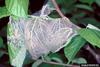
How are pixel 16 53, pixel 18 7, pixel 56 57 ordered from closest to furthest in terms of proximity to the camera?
pixel 18 7
pixel 16 53
pixel 56 57

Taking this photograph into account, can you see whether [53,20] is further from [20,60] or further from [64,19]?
[20,60]

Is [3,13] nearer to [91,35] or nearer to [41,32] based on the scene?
[41,32]

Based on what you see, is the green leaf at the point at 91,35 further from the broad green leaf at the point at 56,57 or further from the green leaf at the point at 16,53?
the broad green leaf at the point at 56,57

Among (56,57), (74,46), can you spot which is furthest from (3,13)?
(56,57)

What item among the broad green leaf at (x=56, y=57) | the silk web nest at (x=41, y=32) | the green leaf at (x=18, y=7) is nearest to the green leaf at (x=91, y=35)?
the silk web nest at (x=41, y=32)

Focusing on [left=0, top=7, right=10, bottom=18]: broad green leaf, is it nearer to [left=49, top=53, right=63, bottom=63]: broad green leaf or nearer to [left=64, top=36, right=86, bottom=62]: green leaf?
[left=64, top=36, right=86, bottom=62]: green leaf
